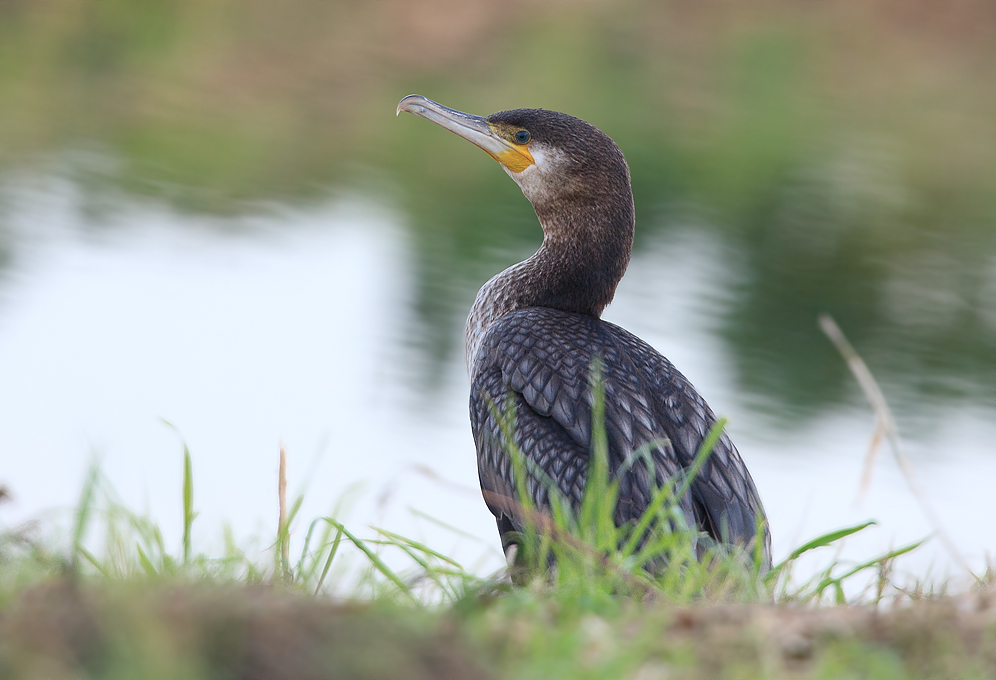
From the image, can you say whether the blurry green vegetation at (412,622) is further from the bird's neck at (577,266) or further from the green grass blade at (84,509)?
the bird's neck at (577,266)

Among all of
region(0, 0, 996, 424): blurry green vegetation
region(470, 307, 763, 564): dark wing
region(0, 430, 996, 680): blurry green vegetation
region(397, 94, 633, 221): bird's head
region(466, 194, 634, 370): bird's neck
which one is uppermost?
region(0, 0, 996, 424): blurry green vegetation

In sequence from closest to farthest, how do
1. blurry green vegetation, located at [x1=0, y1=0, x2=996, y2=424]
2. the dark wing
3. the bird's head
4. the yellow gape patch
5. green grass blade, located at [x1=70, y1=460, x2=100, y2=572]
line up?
1. green grass blade, located at [x1=70, y1=460, x2=100, y2=572]
2. the dark wing
3. the bird's head
4. the yellow gape patch
5. blurry green vegetation, located at [x1=0, y1=0, x2=996, y2=424]

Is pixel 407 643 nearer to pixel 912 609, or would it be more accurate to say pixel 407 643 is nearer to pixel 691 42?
pixel 912 609

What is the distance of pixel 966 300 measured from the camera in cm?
A: 1338

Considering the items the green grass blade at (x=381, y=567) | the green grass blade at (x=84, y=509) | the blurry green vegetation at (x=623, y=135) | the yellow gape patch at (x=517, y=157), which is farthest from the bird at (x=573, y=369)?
the blurry green vegetation at (x=623, y=135)

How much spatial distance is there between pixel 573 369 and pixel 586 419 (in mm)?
204

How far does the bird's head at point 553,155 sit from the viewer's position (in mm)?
4359

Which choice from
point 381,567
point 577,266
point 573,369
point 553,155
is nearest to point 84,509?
point 381,567

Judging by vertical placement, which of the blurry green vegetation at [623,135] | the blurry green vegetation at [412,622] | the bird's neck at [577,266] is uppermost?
the blurry green vegetation at [623,135]

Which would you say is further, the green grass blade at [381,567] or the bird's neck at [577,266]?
the bird's neck at [577,266]

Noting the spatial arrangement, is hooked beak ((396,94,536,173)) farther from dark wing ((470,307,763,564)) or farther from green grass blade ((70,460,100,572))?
green grass blade ((70,460,100,572))

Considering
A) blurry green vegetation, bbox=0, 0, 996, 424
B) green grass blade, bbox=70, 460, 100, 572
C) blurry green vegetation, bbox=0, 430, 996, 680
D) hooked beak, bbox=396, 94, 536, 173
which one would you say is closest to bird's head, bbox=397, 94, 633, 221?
hooked beak, bbox=396, 94, 536, 173

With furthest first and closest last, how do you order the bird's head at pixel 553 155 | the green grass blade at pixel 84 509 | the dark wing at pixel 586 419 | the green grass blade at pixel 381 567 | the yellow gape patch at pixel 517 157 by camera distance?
the yellow gape patch at pixel 517 157 → the bird's head at pixel 553 155 → the dark wing at pixel 586 419 → the green grass blade at pixel 381 567 → the green grass blade at pixel 84 509

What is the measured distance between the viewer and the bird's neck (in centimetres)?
437
